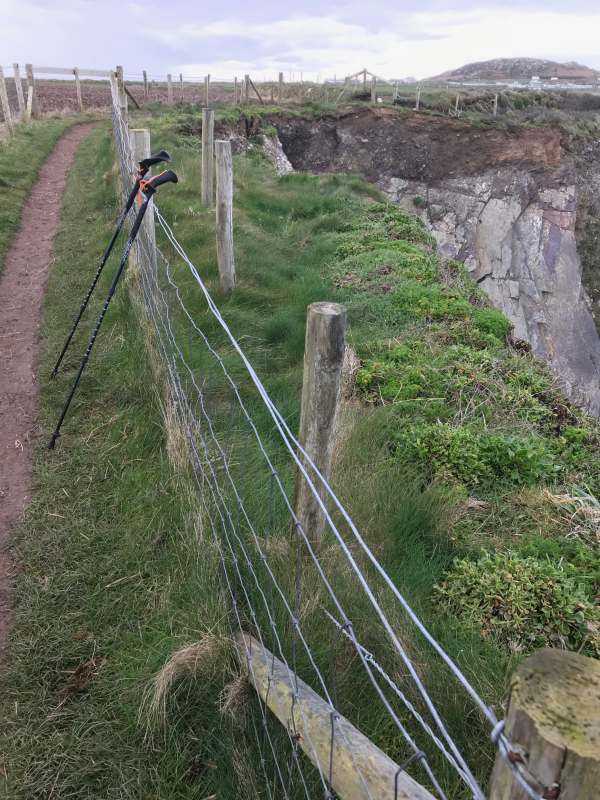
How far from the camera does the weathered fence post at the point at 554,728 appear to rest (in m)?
0.87

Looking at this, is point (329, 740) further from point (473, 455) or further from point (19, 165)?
point (19, 165)

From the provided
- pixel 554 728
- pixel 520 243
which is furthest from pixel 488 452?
pixel 520 243

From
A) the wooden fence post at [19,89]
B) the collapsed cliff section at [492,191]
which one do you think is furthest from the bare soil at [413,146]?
the wooden fence post at [19,89]

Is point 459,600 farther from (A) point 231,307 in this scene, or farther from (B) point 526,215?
(B) point 526,215

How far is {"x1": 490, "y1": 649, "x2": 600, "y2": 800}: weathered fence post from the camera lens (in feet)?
2.85

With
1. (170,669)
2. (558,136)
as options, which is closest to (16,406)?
(170,669)

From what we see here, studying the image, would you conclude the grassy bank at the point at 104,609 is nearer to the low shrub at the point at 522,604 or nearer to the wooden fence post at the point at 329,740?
the wooden fence post at the point at 329,740

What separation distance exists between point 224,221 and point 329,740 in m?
6.19

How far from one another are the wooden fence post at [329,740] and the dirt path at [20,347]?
1507 mm

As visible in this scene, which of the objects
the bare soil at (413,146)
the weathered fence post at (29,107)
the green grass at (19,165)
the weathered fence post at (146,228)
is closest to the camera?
the weathered fence post at (146,228)

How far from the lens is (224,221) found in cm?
708

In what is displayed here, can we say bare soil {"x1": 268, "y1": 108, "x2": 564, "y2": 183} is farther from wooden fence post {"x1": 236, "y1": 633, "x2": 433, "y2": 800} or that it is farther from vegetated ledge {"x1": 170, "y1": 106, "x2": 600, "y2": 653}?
wooden fence post {"x1": 236, "y1": 633, "x2": 433, "y2": 800}

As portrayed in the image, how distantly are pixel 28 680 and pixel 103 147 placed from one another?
14.7 meters

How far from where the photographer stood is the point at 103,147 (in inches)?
586
